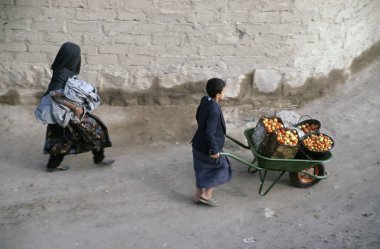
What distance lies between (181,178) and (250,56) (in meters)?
2.24

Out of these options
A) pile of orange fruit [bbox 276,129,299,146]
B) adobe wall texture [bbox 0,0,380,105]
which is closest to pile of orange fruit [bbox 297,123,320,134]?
pile of orange fruit [bbox 276,129,299,146]

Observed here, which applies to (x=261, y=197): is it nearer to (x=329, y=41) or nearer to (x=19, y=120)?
(x=329, y=41)

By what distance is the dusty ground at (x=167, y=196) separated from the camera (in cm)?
484

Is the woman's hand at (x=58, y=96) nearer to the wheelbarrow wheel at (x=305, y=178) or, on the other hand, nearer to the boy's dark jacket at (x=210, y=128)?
the boy's dark jacket at (x=210, y=128)

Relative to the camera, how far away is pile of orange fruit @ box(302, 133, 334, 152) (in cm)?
525

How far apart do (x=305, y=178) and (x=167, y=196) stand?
1591 mm

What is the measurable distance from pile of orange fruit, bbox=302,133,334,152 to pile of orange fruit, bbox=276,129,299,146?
0.50ft

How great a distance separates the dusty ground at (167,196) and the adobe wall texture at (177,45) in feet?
1.37

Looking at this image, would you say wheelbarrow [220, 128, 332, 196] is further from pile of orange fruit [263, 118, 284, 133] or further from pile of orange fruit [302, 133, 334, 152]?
pile of orange fruit [263, 118, 284, 133]

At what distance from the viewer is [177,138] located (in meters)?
6.70

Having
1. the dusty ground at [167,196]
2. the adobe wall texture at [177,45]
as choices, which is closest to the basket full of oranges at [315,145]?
the dusty ground at [167,196]

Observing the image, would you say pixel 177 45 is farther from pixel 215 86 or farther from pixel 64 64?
pixel 215 86

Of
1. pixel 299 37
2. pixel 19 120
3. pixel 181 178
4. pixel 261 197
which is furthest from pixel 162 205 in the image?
pixel 299 37

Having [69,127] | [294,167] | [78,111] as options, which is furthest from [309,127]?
[69,127]
